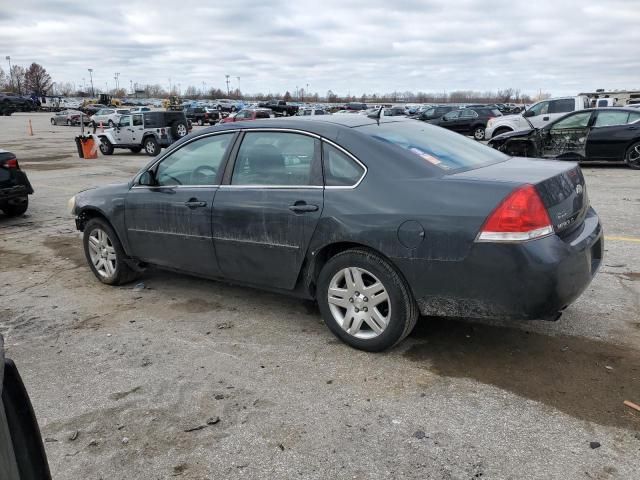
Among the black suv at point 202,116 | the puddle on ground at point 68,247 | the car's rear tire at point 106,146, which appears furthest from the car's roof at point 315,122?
the black suv at point 202,116

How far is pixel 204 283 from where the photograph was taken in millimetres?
5465

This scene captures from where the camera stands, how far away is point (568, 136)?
13711 mm

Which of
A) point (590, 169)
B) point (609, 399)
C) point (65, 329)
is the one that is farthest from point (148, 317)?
point (590, 169)

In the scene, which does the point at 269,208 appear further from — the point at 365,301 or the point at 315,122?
the point at 365,301

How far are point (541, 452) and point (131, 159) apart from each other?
19.6 meters

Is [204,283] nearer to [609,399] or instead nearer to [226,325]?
[226,325]

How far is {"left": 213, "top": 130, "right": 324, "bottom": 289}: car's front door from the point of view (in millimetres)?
3898

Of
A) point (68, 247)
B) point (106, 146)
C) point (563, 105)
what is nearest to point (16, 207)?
point (68, 247)

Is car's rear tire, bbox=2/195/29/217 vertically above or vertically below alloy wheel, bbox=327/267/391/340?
below

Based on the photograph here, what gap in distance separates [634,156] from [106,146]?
18.4 metres

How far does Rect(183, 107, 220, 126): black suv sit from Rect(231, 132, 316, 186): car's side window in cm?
4088

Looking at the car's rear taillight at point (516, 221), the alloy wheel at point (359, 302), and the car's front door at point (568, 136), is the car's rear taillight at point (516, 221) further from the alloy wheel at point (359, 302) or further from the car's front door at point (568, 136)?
the car's front door at point (568, 136)

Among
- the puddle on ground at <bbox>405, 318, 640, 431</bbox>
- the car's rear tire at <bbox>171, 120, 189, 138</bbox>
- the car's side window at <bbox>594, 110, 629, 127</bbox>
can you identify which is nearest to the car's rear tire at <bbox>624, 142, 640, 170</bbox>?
the car's side window at <bbox>594, 110, 629, 127</bbox>

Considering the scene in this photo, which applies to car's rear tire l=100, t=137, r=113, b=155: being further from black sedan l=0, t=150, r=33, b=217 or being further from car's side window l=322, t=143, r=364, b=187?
car's side window l=322, t=143, r=364, b=187
